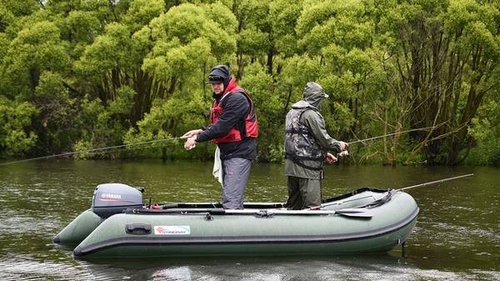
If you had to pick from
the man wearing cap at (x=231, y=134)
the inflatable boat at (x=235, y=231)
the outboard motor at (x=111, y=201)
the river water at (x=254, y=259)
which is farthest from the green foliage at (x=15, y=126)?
the man wearing cap at (x=231, y=134)

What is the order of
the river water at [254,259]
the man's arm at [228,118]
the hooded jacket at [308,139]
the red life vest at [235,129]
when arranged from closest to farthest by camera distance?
the river water at [254,259] → the man's arm at [228,118] → the red life vest at [235,129] → the hooded jacket at [308,139]

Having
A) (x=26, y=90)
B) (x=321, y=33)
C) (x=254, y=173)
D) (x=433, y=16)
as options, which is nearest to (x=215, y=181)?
(x=254, y=173)

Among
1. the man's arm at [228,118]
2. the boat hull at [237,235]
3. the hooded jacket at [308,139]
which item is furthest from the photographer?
the hooded jacket at [308,139]

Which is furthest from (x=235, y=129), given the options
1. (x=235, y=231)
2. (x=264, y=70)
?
(x=264, y=70)

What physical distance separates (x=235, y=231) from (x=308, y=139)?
158 centimetres

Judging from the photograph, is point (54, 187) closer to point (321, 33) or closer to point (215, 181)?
point (215, 181)

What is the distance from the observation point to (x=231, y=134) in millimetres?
8570

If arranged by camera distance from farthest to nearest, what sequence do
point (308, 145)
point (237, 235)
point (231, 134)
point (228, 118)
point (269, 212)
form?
point (308, 145), point (231, 134), point (228, 118), point (269, 212), point (237, 235)

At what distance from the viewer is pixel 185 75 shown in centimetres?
2866

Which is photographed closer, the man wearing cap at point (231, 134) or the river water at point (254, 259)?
the river water at point (254, 259)

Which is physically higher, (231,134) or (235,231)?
(231,134)

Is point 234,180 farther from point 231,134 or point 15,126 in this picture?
point 15,126

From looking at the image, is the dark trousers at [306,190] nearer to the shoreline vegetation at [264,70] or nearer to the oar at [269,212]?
the oar at [269,212]

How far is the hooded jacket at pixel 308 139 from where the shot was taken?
873 cm
